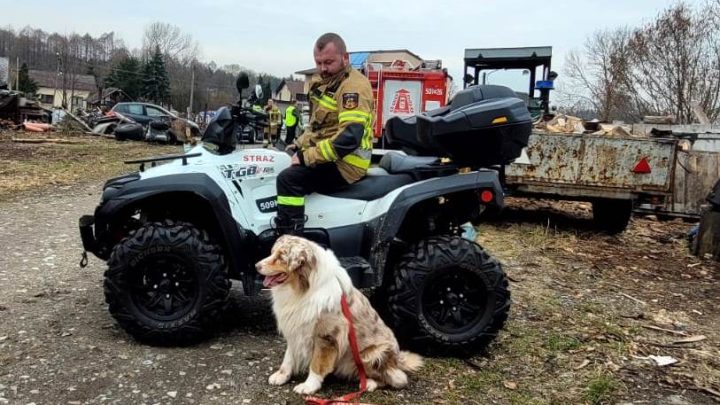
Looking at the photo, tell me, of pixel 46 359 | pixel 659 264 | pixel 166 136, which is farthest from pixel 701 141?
A: pixel 166 136

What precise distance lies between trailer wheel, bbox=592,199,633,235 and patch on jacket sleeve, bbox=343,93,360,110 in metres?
5.95

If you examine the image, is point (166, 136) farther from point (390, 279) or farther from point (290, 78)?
point (290, 78)

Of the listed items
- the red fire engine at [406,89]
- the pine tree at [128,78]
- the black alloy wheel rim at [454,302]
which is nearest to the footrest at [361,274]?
the black alloy wheel rim at [454,302]

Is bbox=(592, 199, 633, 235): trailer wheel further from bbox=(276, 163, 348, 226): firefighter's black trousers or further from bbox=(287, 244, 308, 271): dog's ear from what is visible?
bbox=(287, 244, 308, 271): dog's ear

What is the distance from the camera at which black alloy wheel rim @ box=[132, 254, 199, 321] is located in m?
3.84

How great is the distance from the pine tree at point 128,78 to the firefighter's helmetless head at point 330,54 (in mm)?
64836

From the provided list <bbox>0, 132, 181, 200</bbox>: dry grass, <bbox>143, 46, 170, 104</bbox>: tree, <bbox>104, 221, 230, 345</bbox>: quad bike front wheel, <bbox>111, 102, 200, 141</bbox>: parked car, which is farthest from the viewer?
<bbox>143, 46, 170, 104</bbox>: tree

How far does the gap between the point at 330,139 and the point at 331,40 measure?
2.24 ft

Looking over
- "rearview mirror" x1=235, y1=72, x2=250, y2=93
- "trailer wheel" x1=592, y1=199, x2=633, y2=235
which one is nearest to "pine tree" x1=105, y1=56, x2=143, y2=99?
"trailer wheel" x1=592, y1=199, x2=633, y2=235

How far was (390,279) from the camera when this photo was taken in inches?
162

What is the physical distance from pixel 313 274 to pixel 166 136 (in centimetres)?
1960

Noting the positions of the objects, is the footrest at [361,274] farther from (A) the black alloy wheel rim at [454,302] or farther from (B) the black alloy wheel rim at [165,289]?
(B) the black alloy wheel rim at [165,289]

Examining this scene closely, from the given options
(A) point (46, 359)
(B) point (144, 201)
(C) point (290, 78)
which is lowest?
(A) point (46, 359)

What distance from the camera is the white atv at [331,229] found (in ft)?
12.5
